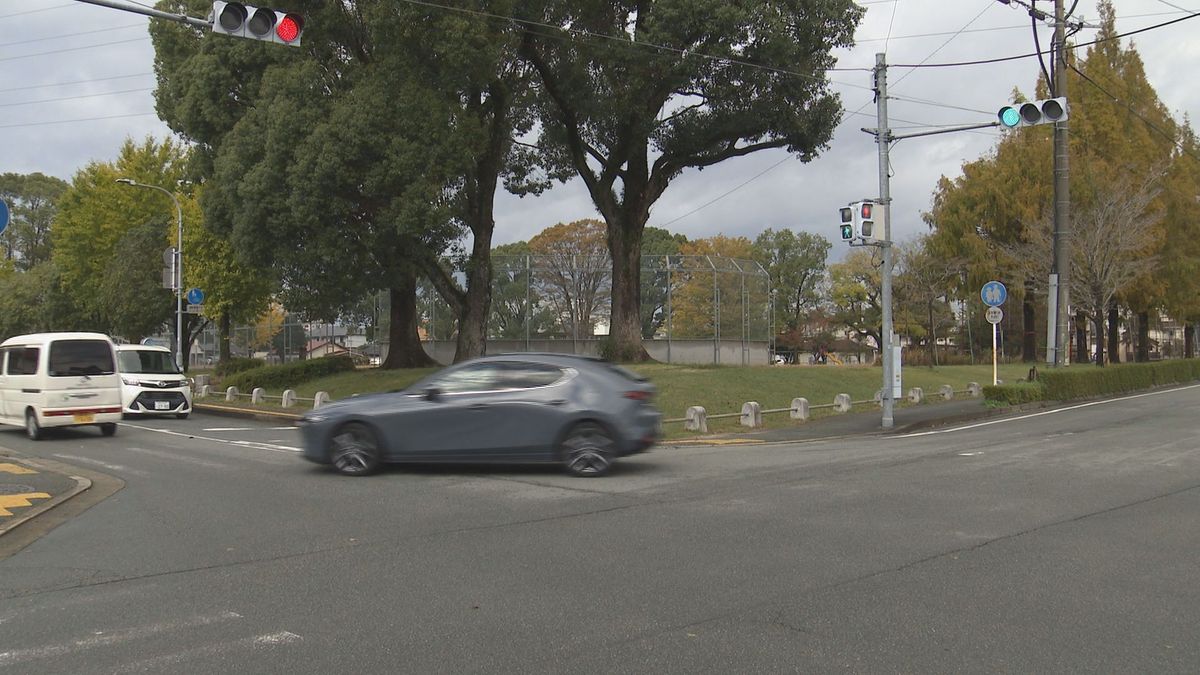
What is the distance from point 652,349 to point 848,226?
16724 millimetres

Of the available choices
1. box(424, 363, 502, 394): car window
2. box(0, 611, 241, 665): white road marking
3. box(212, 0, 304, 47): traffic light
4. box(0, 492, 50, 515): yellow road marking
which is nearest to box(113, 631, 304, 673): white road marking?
box(0, 611, 241, 665): white road marking

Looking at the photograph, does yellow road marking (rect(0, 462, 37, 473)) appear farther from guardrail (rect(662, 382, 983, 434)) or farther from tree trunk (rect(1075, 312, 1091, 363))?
tree trunk (rect(1075, 312, 1091, 363))

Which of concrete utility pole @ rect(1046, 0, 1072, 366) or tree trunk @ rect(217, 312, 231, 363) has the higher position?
concrete utility pole @ rect(1046, 0, 1072, 366)

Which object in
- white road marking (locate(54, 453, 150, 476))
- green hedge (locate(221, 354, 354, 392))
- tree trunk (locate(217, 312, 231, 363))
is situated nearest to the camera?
white road marking (locate(54, 453, 150, 476))

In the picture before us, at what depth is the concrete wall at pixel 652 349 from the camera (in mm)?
34625

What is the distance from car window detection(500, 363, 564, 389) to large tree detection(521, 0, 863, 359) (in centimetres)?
1499

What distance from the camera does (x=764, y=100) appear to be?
25609mm

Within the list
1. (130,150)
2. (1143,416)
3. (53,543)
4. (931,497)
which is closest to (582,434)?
(931,497)

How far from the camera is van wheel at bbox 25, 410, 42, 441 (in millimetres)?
17094

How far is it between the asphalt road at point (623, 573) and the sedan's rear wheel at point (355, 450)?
305mm

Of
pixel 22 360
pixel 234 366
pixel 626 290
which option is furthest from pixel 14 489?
pixel 234 366

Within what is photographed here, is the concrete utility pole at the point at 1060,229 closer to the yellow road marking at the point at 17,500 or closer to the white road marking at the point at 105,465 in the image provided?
the white road marking at the point at 105,465

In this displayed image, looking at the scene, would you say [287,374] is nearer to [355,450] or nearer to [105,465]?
[105,465]

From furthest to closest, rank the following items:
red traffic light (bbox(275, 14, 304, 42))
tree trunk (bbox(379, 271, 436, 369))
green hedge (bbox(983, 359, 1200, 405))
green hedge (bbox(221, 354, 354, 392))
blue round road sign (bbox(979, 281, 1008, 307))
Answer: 1. green hedge (bbox(221, 354, 354, 392))
2. tree trunk (bbox(379, 271, 436, 369))
3. green hedge (bbox(983, 359, 1200, 405))
4. blue round road sign (bbox(979, 281, 1008, 307))
5. red traffic light (bbox(275, 14, 304, 42))
